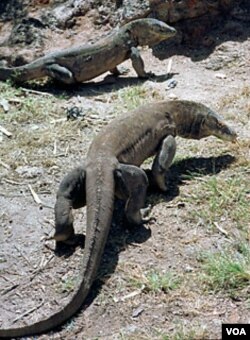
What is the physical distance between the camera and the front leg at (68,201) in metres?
5.26

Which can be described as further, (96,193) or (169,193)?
(169,193)

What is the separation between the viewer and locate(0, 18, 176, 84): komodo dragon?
28.7 feet

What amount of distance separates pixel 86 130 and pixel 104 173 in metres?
2.18

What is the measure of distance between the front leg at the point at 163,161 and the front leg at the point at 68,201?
0.83 m

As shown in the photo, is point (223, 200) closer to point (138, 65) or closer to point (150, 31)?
point (138, 65)

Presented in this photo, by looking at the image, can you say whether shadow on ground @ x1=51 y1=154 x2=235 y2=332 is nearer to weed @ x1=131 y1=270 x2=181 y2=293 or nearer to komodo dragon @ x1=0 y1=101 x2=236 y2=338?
komodo dragon @ x1=0 y1=101 x2=236 y2=338

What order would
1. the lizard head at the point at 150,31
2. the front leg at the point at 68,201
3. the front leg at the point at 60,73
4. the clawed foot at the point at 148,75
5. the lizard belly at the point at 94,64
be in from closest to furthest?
the front leg at the point at 68,201 < the front leg at the point at 60,73 < the lizard belly at the point at 94,64 < the clawed foot at the point at 148,75 < the lizard head at the point at 150,31

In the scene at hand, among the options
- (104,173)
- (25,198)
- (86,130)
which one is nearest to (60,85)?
(86,130)

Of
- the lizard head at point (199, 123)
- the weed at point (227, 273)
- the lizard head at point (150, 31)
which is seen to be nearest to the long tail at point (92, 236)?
the weed at point (227, 273)

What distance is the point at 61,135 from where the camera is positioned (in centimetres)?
727

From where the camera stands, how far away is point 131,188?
5.41 meters

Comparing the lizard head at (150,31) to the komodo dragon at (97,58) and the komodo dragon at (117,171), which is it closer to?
the komodo dragon at (97,58)

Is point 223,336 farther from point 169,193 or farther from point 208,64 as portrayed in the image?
point 208,64

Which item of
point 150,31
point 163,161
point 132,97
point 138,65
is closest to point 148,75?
point 138,65
